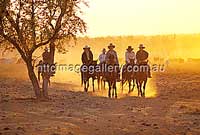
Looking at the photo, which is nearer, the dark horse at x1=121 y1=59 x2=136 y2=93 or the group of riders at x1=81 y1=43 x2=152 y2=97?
the group of riders at x1=81 y1=43 x2=152 y2=97

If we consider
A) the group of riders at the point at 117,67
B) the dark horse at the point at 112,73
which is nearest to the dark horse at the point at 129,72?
the group of riders at the point at 117,67

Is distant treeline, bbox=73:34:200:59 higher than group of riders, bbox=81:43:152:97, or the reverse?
distant treeline, bbox=73:34:200:59

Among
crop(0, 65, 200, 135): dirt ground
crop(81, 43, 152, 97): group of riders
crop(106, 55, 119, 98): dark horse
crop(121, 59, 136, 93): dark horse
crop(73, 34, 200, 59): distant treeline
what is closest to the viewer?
crop(0, 65, 200, 135): dirt ground

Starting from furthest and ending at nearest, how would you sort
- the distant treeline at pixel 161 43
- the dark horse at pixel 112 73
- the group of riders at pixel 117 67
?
the distant treeline at pixel 161 43, the group of riders at pixel 117 67, the dark horse at pixel 112 73

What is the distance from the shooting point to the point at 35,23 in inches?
848

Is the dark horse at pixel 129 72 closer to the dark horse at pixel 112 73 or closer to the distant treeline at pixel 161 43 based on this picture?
Result: the dark horse at pixel 112 73

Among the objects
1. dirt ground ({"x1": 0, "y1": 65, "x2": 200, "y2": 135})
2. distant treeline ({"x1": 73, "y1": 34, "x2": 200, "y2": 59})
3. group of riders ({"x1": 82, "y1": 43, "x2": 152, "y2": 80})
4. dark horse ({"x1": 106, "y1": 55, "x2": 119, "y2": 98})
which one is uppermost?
distant treeline ({"x1": 73, "y1": 34, "x2": 200, "y2": 59})

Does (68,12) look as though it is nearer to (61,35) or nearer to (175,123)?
(61,35)

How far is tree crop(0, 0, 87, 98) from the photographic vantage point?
2145 cm

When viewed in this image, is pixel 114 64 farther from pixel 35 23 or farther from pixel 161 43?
pixel 161 43

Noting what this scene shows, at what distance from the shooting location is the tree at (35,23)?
21453mm

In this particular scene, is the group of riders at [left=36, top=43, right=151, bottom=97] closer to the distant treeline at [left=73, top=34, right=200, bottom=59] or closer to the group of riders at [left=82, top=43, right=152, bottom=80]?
the group of riders at [left=82, top=43, right=152, bottom=80]


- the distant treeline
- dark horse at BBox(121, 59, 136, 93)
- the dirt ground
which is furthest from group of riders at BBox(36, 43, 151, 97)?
the distant treeline

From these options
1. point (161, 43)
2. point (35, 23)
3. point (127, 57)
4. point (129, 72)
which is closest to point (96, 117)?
point (35, 23)
